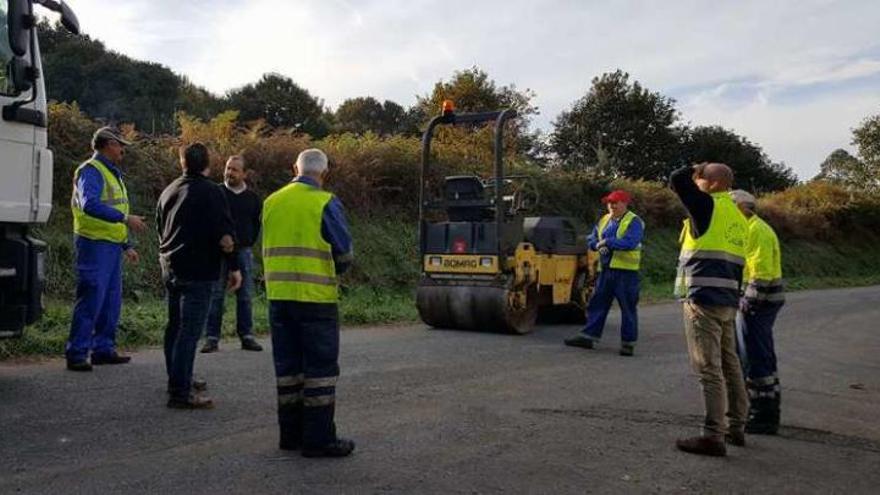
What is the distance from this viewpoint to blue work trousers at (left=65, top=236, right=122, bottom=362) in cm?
701

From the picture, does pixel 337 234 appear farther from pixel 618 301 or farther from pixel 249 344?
pixel 618 301

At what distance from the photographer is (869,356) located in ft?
35.5

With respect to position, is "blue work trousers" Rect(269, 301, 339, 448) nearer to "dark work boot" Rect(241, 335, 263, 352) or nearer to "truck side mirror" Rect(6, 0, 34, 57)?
"truck side mirror" Rect(6, 0, 34, 57)

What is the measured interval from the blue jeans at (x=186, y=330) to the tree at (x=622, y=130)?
3625cm

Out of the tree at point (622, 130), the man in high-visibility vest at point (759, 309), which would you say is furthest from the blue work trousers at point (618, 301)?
the tree at point (622, 130)

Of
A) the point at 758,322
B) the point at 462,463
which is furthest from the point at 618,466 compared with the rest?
the point at 758,322

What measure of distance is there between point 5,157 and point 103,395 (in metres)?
1.84

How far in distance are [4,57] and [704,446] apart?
5.47m

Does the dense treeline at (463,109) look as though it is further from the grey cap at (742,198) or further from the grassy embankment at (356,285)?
the grey cap at (742,198)

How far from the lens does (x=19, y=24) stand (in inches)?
225

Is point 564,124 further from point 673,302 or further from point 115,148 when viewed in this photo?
point 115,148

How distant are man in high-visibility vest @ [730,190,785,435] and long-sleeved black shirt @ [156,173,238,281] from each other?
3.92m

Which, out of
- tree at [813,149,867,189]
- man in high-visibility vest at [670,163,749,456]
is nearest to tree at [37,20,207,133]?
man in high-visibility vest at [670,163,749,456]

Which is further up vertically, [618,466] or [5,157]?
[5,157]
